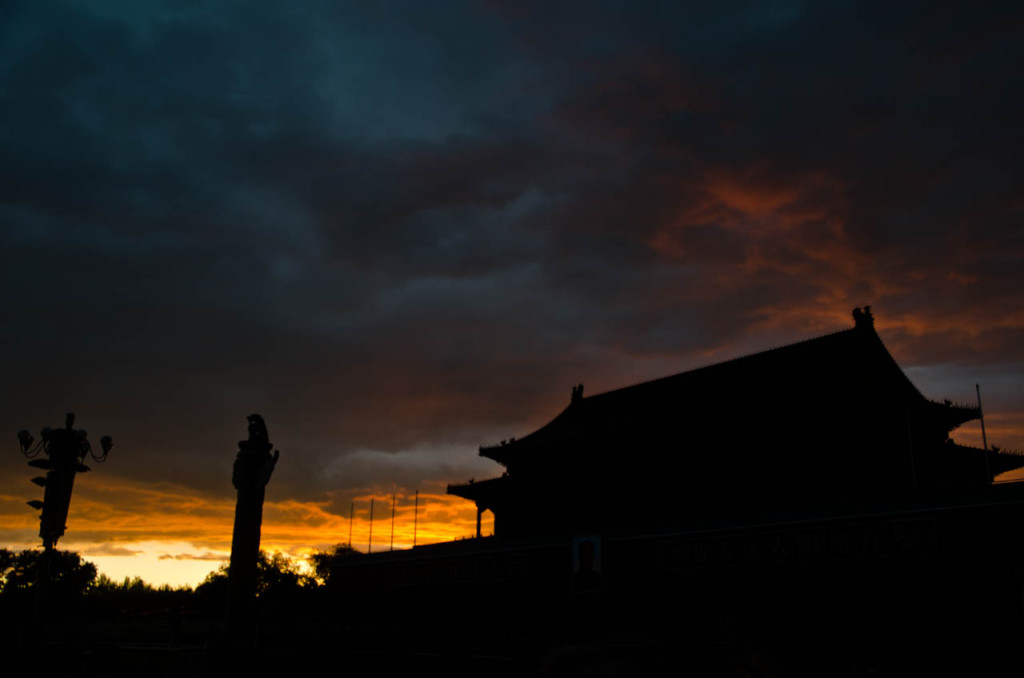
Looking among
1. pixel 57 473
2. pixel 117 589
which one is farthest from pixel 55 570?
pixel 57 473

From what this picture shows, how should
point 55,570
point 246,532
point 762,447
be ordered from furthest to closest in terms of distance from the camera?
point 55,570 < point 762,447 < point 246,532

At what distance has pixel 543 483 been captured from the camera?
3641 centimetres

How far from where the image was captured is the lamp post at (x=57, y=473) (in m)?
16.0

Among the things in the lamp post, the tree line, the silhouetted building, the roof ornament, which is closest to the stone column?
the lamp post

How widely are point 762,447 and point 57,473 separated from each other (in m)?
22.3

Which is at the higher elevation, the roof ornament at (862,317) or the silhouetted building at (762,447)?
the roof ornament at (862,317)

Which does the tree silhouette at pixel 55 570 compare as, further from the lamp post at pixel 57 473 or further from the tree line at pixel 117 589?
the lamp post at pixel 57 473

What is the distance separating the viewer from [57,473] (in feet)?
53.8

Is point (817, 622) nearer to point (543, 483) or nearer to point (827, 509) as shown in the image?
point (827, 509)

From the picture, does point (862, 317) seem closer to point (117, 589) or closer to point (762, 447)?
point (762, 447)

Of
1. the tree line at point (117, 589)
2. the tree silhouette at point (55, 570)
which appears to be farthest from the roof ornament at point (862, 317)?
the tree silhouette at point (55, 570)

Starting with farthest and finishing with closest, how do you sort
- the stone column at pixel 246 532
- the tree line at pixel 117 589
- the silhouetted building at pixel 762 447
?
the tree line at pixel 117 589, the silhouetted building at pixel 762 447, the stone column at pixel 246 532

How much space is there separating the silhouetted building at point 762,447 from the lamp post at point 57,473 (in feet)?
55.4

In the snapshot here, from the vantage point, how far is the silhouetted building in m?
26.8
